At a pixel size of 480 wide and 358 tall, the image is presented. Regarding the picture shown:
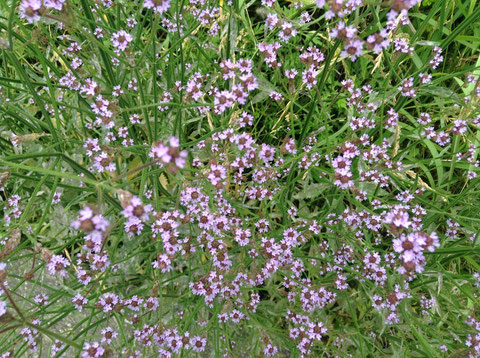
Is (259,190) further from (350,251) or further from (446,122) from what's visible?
(446,122)

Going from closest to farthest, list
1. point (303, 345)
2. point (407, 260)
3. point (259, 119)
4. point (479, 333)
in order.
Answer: point (407, 260), point (479, 333), point (303, 345), point (259, 119)

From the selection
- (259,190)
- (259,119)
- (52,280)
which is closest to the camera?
(259,190)

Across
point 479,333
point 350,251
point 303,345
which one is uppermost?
point 350,251

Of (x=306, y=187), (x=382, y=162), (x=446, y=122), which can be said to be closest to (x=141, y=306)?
(x=306, y=187)

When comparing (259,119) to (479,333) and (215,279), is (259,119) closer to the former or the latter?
(215,279)

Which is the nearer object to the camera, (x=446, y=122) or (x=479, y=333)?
(x=479, y=333)

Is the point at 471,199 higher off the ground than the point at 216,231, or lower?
lower

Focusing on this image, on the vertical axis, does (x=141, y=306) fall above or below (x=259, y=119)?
below

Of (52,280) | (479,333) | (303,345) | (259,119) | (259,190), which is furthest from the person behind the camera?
(52,280)

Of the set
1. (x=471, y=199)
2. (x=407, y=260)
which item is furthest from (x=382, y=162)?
(x=407, y=260)
